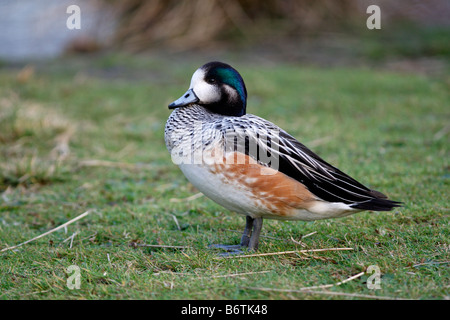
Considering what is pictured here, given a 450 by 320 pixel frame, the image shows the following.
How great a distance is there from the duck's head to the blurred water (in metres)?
6.82

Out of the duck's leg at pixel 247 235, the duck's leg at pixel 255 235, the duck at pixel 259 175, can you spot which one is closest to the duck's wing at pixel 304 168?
the duck at pixel 259 175

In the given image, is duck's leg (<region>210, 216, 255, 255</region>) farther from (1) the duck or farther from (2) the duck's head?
(2) the duck's head

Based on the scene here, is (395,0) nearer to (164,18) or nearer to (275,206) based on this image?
(164,18)

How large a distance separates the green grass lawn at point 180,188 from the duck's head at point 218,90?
81 centimetres

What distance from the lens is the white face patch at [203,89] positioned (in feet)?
→ 11.1

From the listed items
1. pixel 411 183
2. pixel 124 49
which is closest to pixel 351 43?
pixel 124 49

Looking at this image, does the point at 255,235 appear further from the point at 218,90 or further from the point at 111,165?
the point at 111,165

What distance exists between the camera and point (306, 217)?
10.3 feet

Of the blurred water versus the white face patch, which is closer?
the white face patch

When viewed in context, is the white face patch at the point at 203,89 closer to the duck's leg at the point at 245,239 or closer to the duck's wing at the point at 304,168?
the duck's wing at the point at 304,168

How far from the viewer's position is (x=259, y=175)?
2.99 m

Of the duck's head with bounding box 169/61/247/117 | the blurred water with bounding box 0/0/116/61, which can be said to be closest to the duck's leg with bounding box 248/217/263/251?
the duck's head with bounding box 169/61/247/117

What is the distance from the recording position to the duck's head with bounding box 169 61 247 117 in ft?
11.0

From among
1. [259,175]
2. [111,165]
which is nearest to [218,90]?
[259,175]
